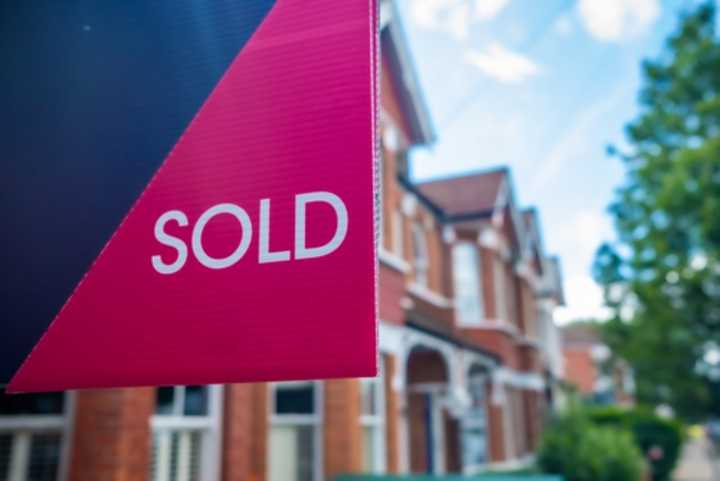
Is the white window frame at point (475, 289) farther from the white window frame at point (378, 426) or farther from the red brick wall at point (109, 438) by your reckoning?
the red brick wall at point (109, 438)

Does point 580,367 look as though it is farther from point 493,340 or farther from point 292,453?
point 292,453

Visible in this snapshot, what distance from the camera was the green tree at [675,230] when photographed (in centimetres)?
1517

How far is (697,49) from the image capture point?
17562 millimetres

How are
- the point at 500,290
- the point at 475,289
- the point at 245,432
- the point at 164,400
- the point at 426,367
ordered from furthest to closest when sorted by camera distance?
the point at 500,290
the point at 475,289
the point at 426,367
the point at 245,432
the point at 164,400

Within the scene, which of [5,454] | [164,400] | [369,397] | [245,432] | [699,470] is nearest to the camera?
[5,454]

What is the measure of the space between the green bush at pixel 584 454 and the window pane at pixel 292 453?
7.15 meters

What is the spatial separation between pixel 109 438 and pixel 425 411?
9.78 metres

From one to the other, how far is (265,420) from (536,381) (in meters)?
16.4

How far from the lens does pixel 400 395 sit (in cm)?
1115

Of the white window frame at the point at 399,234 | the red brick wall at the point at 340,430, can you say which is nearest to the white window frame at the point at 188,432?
the red brick wall at the point at 340,430

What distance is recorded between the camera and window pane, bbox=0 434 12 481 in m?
5.10

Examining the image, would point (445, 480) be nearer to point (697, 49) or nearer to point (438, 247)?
point (438, 247)

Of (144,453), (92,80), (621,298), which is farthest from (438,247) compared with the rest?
(92,80)

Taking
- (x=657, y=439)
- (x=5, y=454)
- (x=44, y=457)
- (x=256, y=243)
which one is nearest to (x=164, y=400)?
(x=44, y=457)
